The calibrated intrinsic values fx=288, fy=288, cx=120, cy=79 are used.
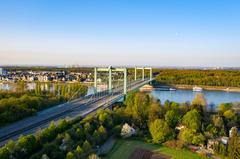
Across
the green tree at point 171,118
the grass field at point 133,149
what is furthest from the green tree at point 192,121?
the grass field at point 133,149

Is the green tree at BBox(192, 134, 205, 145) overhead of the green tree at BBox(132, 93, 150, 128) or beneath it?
beneath

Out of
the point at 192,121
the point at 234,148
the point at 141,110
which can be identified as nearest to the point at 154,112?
the point at 141,110

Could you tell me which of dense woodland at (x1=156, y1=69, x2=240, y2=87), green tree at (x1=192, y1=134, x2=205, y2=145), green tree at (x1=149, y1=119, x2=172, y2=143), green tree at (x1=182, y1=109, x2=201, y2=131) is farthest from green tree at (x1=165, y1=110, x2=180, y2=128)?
dense woodland at (x1=156, y1=69, x2=240, y2=87)

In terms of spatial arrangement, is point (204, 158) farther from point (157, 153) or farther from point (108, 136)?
point (108, 136)

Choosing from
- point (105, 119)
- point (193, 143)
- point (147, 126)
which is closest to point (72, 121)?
point (105, 119)

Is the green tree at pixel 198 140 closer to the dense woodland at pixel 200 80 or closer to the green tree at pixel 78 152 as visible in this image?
the green tree at pixel 78 152

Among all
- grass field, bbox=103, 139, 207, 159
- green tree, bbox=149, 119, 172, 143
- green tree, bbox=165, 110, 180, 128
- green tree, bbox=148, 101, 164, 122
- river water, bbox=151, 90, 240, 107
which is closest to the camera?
grass field, bbox=103, 139, 207, 159

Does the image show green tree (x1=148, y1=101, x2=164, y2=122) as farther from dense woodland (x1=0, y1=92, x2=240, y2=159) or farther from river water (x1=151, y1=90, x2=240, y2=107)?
river water (x1=151, y1=90, x2=240, y2=107)
